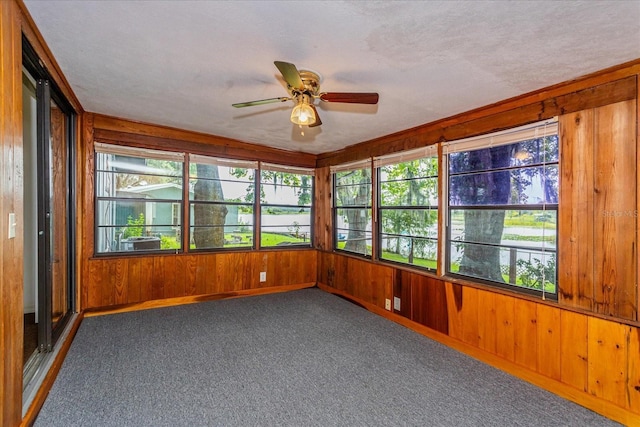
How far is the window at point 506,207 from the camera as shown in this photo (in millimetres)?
2404

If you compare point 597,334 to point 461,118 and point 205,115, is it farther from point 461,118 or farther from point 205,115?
point 205,115

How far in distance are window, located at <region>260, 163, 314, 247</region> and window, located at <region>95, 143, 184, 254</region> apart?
1.25 meters

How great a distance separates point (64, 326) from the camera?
9.41 ft

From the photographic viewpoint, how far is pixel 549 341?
7.47ft

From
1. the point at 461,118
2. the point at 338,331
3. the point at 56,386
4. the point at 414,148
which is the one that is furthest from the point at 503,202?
the point at 56,386

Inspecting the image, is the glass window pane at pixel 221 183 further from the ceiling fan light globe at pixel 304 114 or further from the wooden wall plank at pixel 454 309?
the wooden wall plank at pixel 454 309

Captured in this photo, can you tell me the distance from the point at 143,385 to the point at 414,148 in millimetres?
3357

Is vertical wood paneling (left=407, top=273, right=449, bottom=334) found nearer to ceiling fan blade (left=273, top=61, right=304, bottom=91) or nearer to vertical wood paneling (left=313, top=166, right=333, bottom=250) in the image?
vertical wood paneling (left=313, top=166, right=333, bottom=250)

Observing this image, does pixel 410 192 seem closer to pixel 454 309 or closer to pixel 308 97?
pixel 454 309

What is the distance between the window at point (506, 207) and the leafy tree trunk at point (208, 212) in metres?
3.07

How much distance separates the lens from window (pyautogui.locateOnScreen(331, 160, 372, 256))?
4.27 metres

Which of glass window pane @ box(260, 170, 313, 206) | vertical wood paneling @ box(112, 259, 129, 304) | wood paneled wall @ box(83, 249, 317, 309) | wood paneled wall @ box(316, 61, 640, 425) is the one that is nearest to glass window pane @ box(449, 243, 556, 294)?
wood paneled wall @ box(316, 61, 640, 425)

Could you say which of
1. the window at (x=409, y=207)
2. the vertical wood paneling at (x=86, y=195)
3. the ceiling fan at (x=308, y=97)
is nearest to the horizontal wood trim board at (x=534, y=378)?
the window at (x=409, y=207)

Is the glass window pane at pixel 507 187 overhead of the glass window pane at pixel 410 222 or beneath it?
overhead
